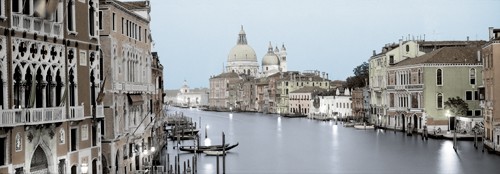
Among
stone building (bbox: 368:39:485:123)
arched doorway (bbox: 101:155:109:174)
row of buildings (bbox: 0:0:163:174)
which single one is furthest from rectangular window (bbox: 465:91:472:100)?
arched doorway (bbox: 101:155:109:174)

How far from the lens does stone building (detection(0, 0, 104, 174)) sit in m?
12.0

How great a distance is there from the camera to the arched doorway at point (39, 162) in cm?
1290

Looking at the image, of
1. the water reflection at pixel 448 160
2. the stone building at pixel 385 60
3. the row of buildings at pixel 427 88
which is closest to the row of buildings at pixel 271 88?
the row of buildings at pixel 427 88

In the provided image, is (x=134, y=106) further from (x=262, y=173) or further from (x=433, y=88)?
(x=433, y=88)

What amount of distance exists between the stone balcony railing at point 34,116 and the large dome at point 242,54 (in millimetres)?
108638

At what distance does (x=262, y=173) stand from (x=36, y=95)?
1106 centimetres

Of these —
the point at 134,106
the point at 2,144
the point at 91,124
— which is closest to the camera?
the point at 2,144

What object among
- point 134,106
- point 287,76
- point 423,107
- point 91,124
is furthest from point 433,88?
point 287,76

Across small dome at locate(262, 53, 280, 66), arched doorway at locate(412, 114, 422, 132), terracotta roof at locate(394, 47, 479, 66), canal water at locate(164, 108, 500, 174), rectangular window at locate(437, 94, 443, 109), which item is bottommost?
canal water at locate(164, 108, 500, 174)

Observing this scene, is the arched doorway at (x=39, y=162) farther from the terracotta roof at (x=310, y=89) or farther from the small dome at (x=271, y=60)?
the small dome at (x=271, y=60)

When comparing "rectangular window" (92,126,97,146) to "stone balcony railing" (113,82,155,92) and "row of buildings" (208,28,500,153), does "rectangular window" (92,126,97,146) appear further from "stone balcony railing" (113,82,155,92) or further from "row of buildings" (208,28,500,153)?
"row of buildings" (208,28,500,153)

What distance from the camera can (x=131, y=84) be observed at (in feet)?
63.1

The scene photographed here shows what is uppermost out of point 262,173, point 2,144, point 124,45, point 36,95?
point 124,45

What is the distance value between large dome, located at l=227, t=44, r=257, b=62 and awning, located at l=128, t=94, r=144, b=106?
10219 cm
